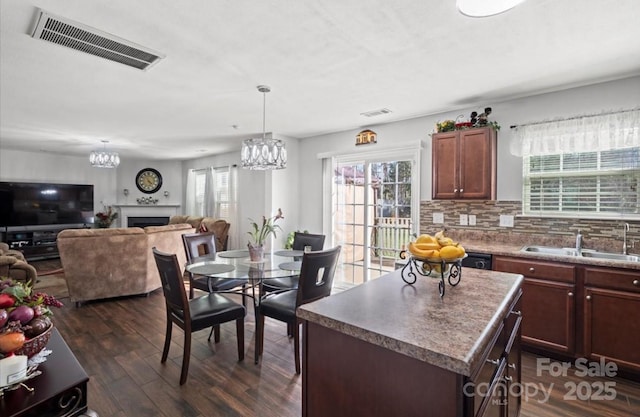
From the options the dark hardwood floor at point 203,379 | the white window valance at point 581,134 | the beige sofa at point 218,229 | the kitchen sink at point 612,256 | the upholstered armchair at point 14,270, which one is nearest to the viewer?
the dark hardwood floor at point 203,379

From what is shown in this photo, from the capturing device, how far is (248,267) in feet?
9.65

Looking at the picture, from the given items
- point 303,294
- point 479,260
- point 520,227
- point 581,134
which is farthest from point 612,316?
point 303,294

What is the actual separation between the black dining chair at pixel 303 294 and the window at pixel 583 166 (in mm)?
2245

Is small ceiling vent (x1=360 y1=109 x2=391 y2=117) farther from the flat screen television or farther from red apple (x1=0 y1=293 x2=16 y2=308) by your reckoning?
the flat screen television

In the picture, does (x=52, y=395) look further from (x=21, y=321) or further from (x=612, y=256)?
(x=612, y=256)

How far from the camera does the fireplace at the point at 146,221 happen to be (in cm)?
822

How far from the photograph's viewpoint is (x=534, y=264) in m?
2.74

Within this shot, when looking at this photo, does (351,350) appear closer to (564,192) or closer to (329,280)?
(329,280)

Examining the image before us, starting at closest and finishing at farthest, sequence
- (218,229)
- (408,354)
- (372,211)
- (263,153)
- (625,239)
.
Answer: (408,354)
(625,239)
(263,153)
(372,211)
(218,229)

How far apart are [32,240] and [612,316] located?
9.48m

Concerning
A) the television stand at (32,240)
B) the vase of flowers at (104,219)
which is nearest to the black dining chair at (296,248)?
the television stand at (32,240)

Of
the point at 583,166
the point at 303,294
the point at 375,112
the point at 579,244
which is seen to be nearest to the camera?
the point at 303,294

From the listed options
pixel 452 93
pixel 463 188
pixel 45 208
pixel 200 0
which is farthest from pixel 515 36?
pixel 45 208

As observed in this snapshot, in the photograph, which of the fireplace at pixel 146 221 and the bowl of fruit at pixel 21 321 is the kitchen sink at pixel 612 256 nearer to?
the bowl of fruit at pixel 21 321
